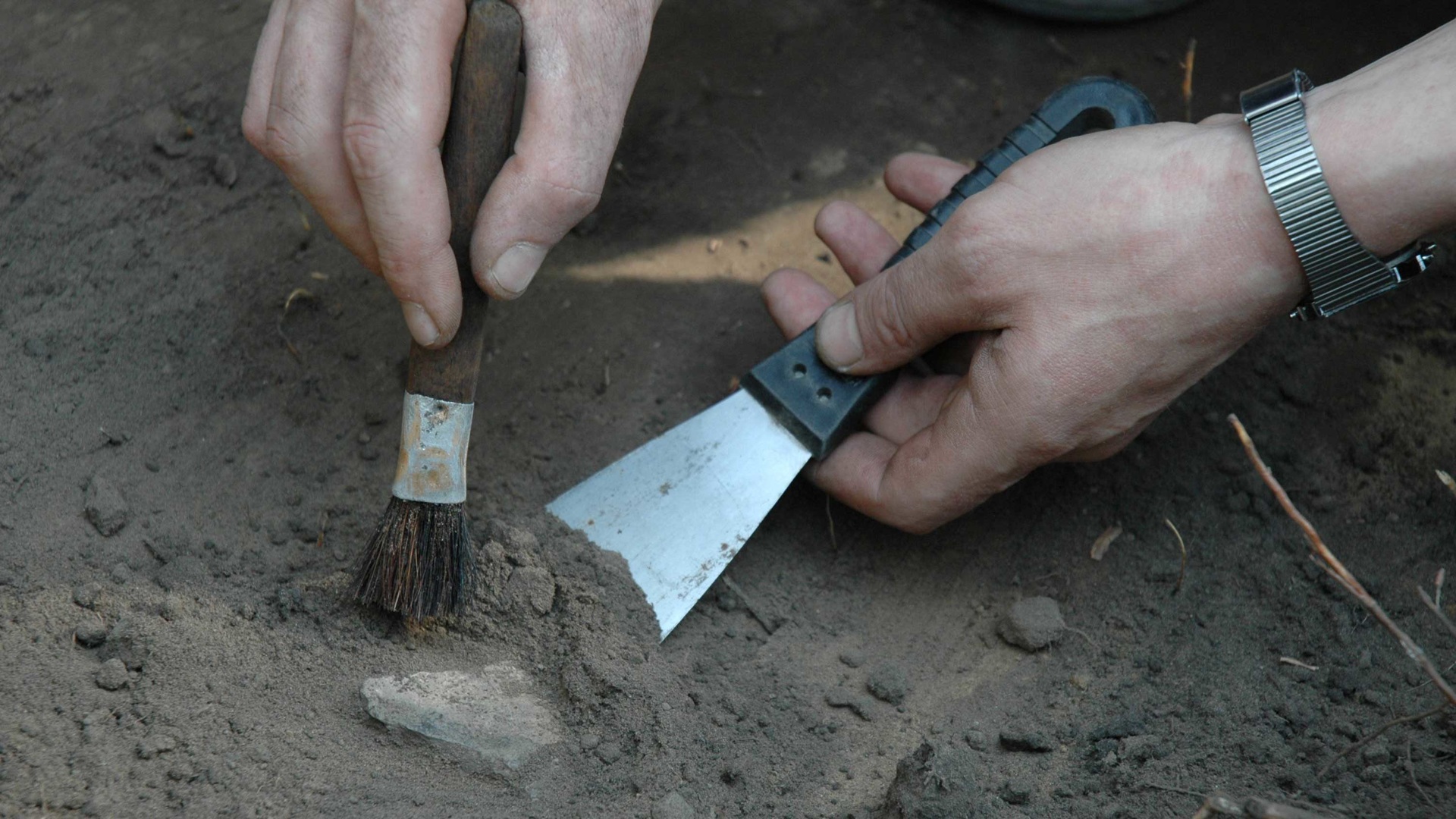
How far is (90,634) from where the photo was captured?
1615 millimetres

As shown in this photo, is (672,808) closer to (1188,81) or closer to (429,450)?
(429,450)

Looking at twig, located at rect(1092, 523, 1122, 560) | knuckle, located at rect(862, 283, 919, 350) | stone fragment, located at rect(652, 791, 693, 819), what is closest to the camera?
stone fragment, located at rect(652, 791, 693, 819)

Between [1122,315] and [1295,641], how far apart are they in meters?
0.65

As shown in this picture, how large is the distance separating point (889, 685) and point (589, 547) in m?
0.57

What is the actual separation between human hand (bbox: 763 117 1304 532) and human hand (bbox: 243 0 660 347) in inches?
24.7

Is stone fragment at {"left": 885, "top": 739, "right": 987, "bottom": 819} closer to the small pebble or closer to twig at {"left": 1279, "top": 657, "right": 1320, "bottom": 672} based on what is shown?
the small pebble

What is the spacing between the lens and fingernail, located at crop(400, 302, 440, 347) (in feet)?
5.62

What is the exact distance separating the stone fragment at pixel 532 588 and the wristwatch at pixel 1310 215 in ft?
4.31

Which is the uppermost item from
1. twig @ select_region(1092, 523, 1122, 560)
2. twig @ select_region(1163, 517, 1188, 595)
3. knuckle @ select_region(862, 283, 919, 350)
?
knuckle @ select_region(862, 283, 919, 350)

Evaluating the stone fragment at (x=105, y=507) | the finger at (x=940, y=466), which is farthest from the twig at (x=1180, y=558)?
the stone fragment at (x=105, y=507)

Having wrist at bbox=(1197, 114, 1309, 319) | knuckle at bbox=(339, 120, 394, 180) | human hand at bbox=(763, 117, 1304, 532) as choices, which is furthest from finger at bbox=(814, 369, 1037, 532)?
knuckle at bbox=(339, 120, 394, 180)

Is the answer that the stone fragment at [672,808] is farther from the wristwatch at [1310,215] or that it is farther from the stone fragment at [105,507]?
the wristwatch at [1310,215]

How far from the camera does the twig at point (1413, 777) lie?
4.89 feet

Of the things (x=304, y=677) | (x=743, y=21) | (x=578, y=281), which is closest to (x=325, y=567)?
(x=304, y=677)
